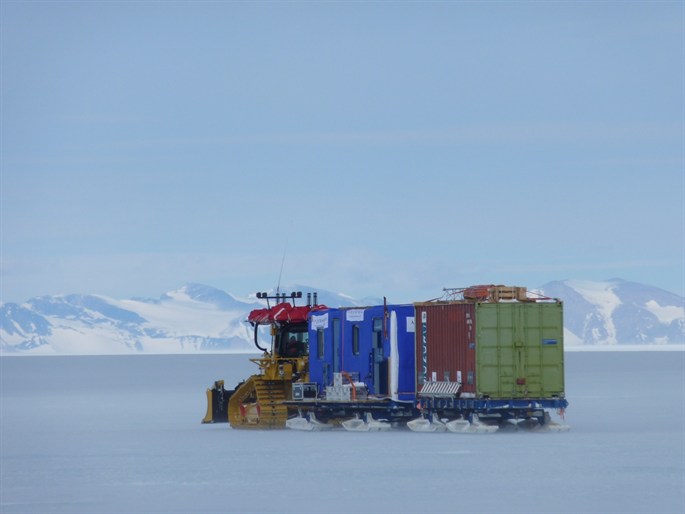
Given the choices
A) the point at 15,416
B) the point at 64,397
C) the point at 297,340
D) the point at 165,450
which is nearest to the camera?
the point at 165,450

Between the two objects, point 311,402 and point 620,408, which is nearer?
point 311,402

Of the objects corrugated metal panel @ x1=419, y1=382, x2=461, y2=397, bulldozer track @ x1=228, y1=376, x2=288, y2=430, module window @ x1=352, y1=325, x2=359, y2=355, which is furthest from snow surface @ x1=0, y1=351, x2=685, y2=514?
module window @ x1=352, y1=325, x2=359, y2=355

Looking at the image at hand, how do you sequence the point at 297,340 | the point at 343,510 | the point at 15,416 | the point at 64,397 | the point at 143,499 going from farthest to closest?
1. the point at 64,397
2. the point at 15,416
3. the point at 297,340
4. the point at 143,499
5. the point at 343,510

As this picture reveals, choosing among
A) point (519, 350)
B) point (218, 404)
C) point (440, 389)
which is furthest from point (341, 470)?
point (218, 404)

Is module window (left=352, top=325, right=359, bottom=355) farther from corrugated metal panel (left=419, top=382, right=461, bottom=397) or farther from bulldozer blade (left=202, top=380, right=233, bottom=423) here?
bulldozer blade (left=202, top=380, right=233, bottom=423)

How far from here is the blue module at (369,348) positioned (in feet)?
153

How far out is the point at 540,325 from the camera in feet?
145

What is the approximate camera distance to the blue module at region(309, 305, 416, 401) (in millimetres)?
46531

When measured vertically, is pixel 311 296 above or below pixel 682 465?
above

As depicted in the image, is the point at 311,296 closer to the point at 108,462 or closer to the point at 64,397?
the point at 108,462

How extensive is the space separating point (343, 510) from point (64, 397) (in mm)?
66588

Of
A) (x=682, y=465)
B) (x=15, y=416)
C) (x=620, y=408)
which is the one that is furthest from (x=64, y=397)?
(x=682, y=465)

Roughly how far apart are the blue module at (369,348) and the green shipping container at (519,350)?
3.00m

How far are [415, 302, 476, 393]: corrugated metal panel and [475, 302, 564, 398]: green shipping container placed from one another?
31 centimetres
